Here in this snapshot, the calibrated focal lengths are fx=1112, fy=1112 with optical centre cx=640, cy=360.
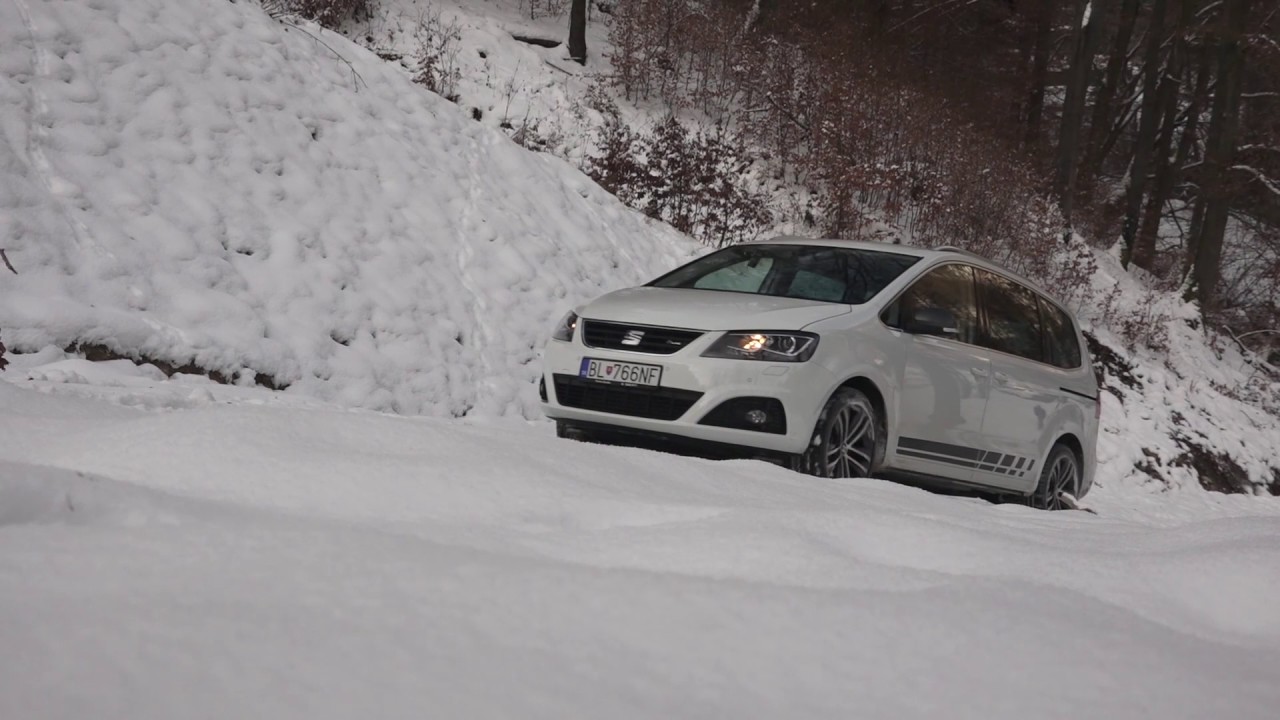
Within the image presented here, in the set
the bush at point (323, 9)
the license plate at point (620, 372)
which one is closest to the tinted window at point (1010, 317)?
the license plate at point (620, 372)

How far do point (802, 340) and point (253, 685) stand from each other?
464 cm

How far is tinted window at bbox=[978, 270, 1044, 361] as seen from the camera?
7.53 metres

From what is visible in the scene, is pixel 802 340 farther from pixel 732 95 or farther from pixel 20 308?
pixel 732 95

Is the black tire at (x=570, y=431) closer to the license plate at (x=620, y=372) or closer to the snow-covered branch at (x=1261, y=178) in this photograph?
the license plate at (x=620, y=372)

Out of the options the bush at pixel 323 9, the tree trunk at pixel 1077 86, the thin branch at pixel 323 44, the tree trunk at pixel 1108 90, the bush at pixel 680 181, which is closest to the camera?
the thin branch at pixel 323 44

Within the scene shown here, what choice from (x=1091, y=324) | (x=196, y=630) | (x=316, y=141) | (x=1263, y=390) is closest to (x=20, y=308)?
(x=316, y=141)

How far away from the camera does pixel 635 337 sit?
6.10m

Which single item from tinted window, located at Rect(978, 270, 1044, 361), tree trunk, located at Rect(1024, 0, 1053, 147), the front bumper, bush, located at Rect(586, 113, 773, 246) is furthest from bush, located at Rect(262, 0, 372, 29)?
tree trunk, located at Rect(1024, 0, 1053, 147)

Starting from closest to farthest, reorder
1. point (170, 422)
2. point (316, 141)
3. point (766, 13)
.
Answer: point (170, 422) → point (316, 141) → point (766, 13)

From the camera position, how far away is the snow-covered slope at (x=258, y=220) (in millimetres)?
6887

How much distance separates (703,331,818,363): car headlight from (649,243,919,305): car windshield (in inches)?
24.8

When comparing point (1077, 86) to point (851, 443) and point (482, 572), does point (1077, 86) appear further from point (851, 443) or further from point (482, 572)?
point (482, 572)

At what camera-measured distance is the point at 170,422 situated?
125 inches

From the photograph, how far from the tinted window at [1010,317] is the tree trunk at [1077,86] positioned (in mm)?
13761
